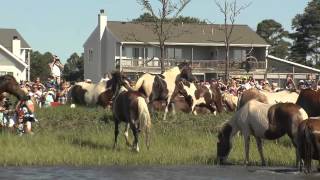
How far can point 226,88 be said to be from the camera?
33656 mm

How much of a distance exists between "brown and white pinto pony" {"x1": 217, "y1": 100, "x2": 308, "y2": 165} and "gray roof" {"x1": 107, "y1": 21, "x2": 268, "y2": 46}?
50.4 meters

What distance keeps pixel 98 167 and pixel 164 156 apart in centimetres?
214

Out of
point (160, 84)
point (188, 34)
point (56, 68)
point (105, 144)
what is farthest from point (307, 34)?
point (105, 144)

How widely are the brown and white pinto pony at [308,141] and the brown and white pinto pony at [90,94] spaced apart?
12.5 m

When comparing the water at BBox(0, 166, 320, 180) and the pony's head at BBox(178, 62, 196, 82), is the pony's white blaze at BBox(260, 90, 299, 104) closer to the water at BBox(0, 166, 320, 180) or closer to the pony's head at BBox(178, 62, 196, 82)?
the pony's head at BBox(178, 62, 196, 82)

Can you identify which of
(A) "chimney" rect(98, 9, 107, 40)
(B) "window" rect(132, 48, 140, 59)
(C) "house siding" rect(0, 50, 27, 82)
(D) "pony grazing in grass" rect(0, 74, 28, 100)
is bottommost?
(D) "pony grazing in grass" rect(0, 74, 28, 100)

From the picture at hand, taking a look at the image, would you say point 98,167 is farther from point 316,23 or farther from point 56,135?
point 316,23

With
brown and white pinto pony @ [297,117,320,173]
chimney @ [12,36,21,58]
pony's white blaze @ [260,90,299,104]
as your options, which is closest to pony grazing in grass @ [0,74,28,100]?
pony's white blaze @ [260,90,299,104]

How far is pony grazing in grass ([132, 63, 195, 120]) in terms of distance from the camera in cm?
2680

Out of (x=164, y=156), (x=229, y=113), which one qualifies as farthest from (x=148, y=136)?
(x=229, y=113)

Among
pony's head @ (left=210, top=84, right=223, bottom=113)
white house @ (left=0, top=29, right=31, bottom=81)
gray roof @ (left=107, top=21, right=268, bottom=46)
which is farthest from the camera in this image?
gray roof @ (left=107, top=21, right=268, bottom=46)

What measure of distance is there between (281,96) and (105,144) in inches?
243

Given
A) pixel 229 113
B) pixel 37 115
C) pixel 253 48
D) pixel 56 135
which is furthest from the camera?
pixel 253 48

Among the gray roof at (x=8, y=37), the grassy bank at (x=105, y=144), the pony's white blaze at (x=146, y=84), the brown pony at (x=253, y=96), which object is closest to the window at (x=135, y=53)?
the gray roof at (x=8, y=37)
